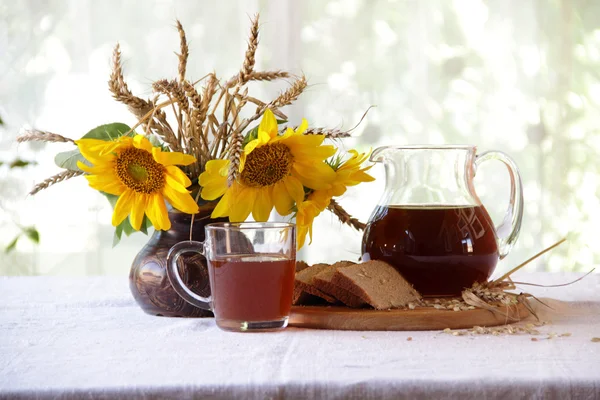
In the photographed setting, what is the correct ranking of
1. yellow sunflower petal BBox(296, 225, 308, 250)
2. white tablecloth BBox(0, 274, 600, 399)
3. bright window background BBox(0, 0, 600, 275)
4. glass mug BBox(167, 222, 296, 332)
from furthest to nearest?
bright window background BBox(0, 0, 600, 275) < yellow sunflower petal BBox(296, 225, 308, 250) < glass mug BBox(167, 222, 296, 332) < white tablecloth BBox(0, 274, 600, 399)

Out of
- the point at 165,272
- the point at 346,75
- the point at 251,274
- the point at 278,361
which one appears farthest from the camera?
the point at 346,75

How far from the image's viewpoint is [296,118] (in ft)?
9.20

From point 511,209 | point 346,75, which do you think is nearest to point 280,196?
point 511,209

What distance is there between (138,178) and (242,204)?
128 mm

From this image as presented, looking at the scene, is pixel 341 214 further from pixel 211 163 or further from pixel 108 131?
pixel 108 131

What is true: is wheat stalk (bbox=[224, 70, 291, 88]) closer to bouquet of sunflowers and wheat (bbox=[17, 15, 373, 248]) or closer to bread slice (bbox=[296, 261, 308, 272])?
bouquet of sunflowers and wheat (bbox=[17, 15, 373, 248])

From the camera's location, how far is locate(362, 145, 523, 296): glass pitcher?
97 cm

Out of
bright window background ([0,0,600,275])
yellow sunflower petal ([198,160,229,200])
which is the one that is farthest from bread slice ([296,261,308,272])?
bright window background ([0,0,600,275])

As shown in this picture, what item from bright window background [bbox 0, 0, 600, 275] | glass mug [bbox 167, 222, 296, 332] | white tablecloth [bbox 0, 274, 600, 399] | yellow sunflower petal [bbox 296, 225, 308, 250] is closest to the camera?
white tablecloth [bbox 0, 274, 600, 399]

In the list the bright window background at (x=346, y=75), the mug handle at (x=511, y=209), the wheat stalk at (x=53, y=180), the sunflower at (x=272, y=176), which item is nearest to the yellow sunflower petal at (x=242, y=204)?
the sunflower at (x=272, y=176)

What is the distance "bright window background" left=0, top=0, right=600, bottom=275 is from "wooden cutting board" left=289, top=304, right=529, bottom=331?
192 cm

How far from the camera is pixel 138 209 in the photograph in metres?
0.90

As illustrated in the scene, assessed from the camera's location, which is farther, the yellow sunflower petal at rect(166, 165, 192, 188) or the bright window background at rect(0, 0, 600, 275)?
the bright window background at rect(0, 0, 600, 275)

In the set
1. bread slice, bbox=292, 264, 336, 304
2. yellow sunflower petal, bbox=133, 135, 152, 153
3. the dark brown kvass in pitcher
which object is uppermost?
yellow sunflower petal, bbox=133, 135, 152, 153
